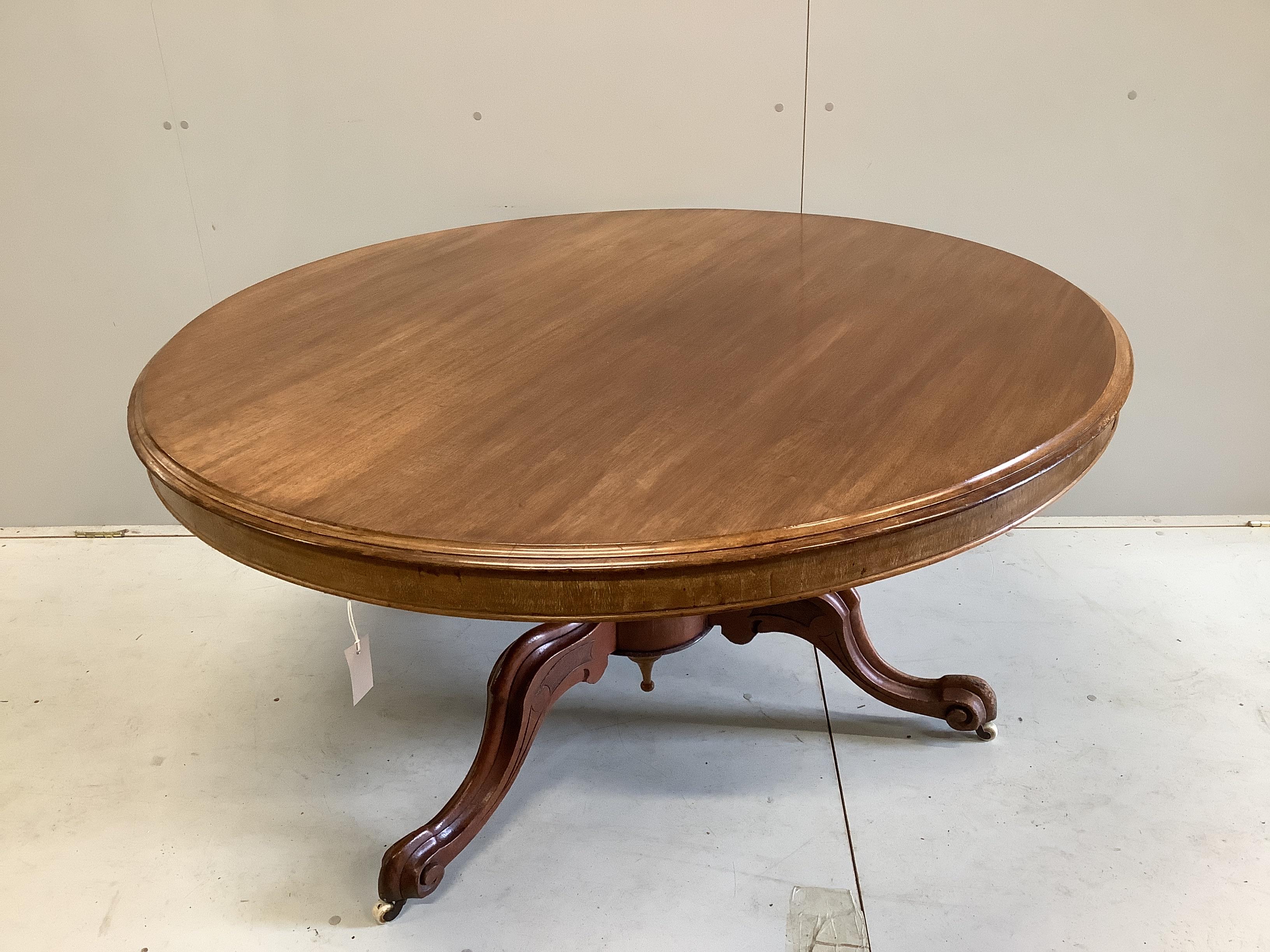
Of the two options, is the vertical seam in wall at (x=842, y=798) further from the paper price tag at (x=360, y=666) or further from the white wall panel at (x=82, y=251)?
the white wall panel at (x=82, y=251)

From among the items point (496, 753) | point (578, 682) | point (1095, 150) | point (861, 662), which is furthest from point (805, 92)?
point (496, 753)

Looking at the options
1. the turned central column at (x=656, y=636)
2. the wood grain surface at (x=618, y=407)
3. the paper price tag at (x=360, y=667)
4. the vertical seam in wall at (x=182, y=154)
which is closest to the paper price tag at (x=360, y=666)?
the paper price tag at (x=360, y=667)

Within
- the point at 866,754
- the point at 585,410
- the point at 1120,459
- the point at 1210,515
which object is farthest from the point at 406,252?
the point at 1210,515

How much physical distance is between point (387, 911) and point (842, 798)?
27.8 inches

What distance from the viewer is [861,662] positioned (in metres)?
1.66

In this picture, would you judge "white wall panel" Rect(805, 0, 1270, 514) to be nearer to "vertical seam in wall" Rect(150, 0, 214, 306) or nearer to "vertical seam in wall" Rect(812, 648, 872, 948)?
"vertical seam in wall" Rect(150, 0, 214, 306)

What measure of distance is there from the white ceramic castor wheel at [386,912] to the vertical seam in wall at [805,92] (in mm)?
1385

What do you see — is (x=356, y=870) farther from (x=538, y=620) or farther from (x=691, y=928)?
(x=538, y=620)

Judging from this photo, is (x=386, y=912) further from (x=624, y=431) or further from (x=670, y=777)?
(x=624, y=431)

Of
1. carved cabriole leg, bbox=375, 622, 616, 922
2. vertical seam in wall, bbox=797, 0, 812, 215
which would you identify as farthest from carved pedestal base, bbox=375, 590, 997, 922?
vertical seam in wall, bbox=797, 0, 812, 215

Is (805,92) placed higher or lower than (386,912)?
higher

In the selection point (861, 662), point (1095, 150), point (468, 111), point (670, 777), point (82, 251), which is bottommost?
point (670, 777)

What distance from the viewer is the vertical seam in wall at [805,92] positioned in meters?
1.98

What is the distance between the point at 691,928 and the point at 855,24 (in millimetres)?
1672
